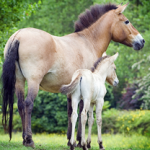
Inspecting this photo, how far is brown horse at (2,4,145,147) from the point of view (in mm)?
5254

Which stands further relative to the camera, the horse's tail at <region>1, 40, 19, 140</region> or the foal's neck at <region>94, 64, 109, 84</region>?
the foal's neck at <region>94, 64, 109, 84</region>

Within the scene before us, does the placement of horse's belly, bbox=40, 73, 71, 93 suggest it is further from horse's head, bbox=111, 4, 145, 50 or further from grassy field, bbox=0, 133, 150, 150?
horse's head, bbox=111, 4, 145, 50

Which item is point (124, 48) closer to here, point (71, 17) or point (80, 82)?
point (71, 17)

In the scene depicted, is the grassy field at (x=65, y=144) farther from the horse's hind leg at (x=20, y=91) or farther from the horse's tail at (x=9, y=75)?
the horse's tail at (x=9, y=75)

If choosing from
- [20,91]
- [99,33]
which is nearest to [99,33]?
[99,33]

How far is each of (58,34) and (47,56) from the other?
1456cm

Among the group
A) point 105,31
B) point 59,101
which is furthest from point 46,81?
point 59,101

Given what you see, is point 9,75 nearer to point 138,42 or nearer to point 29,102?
point 29,102

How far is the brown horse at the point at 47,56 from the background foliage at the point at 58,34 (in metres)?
2.89

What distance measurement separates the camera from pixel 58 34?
1973 centimetres

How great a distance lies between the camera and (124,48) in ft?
62.5

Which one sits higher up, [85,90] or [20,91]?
[85,90]

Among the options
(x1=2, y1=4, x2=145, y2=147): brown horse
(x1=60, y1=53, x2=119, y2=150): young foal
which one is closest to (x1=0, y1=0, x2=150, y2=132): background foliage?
(x1=2, y1=4, x2=145, y2=147): brown horse

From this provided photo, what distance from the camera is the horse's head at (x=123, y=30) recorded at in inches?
272
